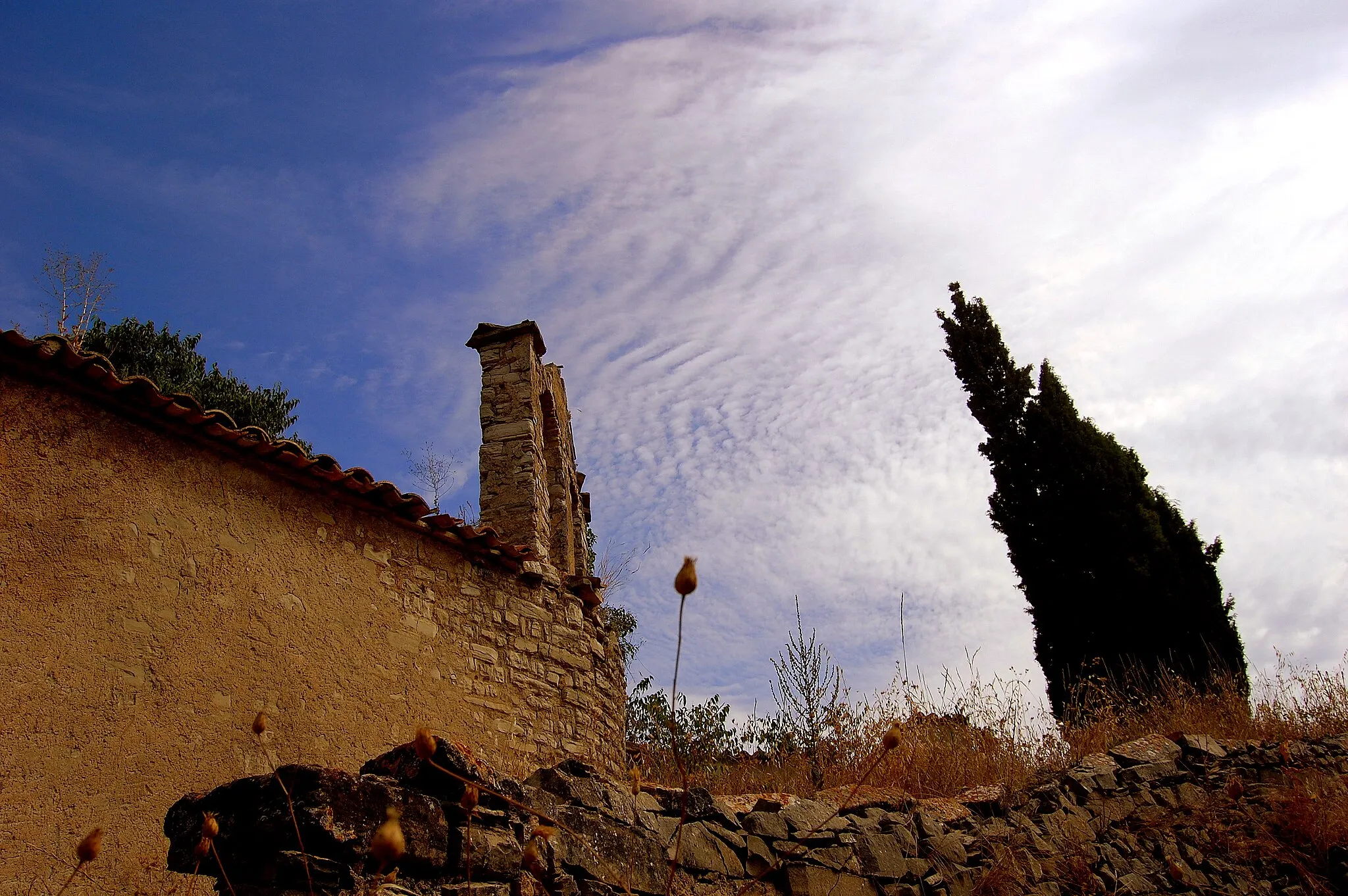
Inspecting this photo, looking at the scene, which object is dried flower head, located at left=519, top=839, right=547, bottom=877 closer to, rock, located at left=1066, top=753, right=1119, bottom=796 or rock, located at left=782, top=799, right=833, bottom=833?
rock, located at left=782, top=799, right=833, bottom=833

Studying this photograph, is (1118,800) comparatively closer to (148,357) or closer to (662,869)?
(662,869)

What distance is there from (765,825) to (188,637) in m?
3.56

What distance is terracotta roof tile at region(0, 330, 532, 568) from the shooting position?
4766 mm

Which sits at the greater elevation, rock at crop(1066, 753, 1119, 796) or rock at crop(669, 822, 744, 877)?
rock at crop(1066, 753, 1119, 796)

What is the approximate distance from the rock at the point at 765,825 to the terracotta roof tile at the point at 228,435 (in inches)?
101

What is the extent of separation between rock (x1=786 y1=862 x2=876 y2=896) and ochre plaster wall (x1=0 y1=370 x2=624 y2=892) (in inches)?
76.6

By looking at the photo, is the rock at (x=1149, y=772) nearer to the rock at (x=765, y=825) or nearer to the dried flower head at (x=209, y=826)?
the rock at (x=765, y=825)

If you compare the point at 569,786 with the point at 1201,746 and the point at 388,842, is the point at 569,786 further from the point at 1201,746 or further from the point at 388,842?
the point at 1201,746

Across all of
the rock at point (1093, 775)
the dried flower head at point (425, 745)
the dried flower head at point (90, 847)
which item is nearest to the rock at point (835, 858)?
the rock at point (1093, 775)

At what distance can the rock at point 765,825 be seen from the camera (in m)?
5.50

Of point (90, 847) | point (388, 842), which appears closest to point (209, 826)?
point (90, 847)

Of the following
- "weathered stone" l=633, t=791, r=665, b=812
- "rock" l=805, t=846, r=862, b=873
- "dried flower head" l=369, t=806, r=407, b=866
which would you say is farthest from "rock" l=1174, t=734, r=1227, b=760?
"dried flower head" l=369, t=806, r=407, b=866

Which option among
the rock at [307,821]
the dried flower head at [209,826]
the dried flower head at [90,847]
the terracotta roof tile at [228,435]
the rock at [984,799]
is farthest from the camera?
the rock at [984,799]

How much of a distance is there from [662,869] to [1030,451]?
10.8 meters
